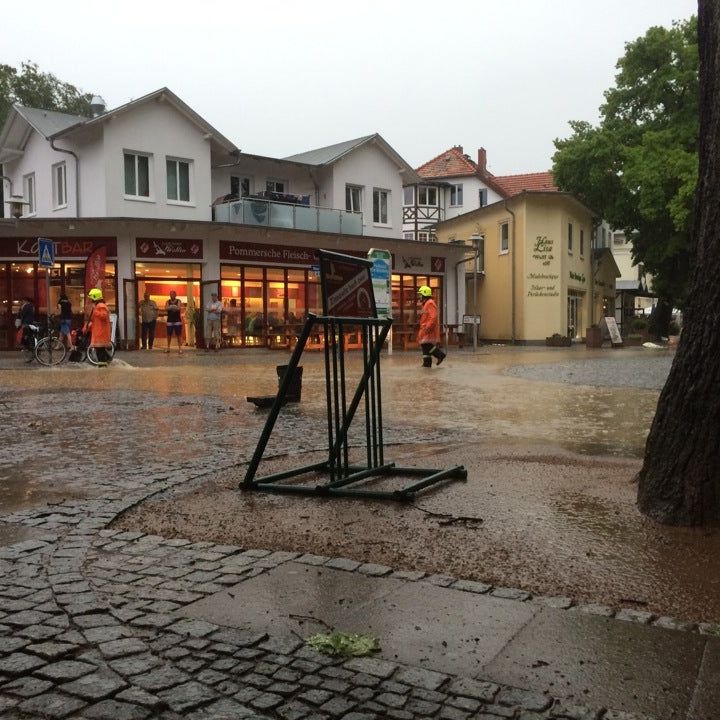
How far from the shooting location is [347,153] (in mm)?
34688

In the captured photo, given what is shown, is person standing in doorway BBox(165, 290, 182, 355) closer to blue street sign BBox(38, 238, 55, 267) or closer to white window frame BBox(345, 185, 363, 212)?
blue street sign BBox(38, 238, 55, 267)

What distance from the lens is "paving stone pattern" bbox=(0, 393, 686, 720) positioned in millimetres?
2484

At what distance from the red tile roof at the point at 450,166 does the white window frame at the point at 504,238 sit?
17068mm

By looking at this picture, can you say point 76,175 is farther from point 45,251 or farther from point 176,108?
point 45,251

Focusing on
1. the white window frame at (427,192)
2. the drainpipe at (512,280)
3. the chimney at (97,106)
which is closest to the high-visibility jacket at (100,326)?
the chimney at (97,106)

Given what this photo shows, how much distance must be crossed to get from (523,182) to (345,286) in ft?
180

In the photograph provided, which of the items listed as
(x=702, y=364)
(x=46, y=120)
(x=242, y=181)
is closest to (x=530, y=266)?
(x=242, y=181)

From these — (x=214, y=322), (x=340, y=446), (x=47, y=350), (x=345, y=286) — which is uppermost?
(x=345, y=286)

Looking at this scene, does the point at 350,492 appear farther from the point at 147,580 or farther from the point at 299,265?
the point at 299,265

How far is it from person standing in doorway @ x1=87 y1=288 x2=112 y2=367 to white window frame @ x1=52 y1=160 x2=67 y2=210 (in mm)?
12514

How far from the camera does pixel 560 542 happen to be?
4301mm

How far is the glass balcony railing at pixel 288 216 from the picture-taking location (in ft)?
97.5

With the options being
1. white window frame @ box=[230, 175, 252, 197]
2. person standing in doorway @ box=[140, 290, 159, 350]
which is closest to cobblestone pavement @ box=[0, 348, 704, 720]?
person standing in doorway @ box=[140, 290, 159, 350]

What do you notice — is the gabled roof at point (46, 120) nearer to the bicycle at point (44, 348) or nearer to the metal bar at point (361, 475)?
the bicycle at point (44, 348)
